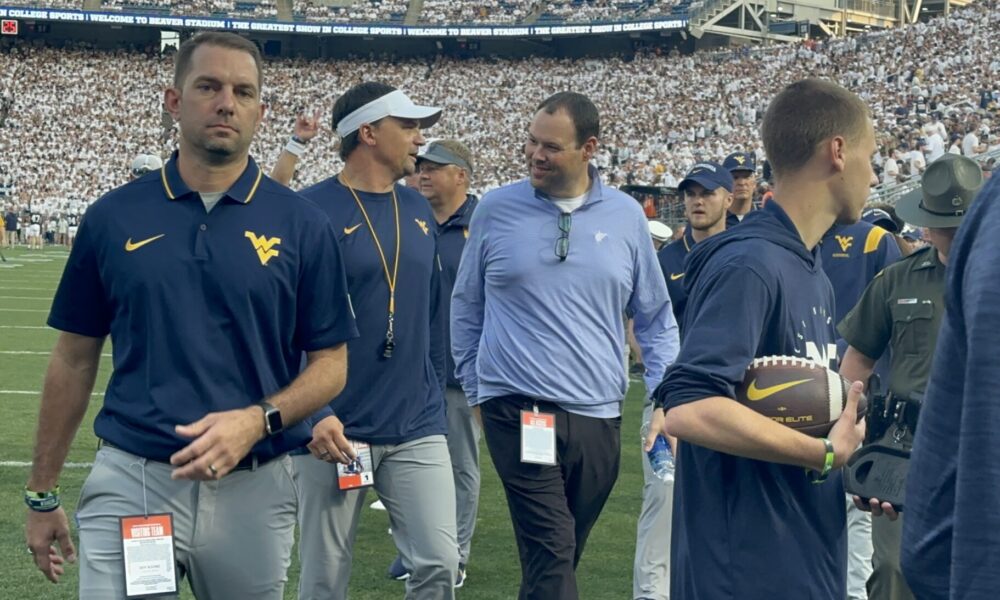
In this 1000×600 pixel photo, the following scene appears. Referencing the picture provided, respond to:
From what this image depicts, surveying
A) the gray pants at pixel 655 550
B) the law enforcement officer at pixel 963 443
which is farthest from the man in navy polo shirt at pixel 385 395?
the law enforcement officer at pixel 963 443

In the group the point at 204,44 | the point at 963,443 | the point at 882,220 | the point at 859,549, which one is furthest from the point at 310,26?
the point at 963,443

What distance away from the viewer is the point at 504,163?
47375 millimetres

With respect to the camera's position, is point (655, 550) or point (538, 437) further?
point (655, 550)

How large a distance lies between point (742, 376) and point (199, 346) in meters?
1.46

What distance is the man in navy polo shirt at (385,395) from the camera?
510cm

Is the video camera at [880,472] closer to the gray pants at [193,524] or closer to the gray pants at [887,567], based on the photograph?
the gray pants at [193,524]

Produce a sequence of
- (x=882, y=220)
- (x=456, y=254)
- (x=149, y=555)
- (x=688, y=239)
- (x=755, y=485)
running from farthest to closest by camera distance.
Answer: (x=882, y=220), (x=688, y=239), (x=456, y=254), (x=149, y=555), (x=755, y=485)

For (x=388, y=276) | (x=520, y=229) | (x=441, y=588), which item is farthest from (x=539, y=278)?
(x=441, y=588)

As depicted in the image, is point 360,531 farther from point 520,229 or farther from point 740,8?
point 740,8

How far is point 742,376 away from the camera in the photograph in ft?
10.00

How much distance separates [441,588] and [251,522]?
1.43 meters

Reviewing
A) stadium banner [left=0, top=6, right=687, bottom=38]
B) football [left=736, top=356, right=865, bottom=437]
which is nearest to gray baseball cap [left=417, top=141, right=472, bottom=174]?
football [left=736, top=356, right=865, bottom=437]

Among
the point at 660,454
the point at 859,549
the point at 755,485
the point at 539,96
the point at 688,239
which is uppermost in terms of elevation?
the point at 539,96

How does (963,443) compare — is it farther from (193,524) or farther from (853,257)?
(853,257)
